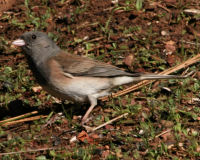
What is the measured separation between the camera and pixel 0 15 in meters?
5.27

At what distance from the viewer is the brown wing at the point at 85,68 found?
3.66m

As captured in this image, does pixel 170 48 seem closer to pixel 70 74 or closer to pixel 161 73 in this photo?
pixel 161 73

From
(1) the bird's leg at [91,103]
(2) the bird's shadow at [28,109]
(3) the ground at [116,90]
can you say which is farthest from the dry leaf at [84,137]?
(2) the bird's shadow at [28,109]

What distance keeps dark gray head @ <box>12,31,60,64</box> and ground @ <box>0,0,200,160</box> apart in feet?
1.76

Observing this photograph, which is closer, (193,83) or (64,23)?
(193,83)

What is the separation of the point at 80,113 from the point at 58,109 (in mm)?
238

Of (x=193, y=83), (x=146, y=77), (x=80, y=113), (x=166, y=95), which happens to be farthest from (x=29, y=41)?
(x=193, y=83)

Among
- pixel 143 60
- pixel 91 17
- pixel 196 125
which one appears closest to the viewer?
pixel 196 125

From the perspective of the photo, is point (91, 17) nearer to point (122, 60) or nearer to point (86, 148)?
point (122, 60)

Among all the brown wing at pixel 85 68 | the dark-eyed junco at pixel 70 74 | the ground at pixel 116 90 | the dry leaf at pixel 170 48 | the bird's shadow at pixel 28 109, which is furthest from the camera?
the dry leaf at pixel 170 48

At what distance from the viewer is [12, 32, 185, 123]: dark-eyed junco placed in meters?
3.53

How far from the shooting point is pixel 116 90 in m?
4.10

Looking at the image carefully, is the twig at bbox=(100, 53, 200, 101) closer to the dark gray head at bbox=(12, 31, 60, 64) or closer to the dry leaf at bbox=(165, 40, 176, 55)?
the dry leaf at bbox=(165, 40, 176, 55)

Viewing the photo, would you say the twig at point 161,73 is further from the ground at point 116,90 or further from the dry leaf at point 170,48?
the dry leaf at point 170,48
